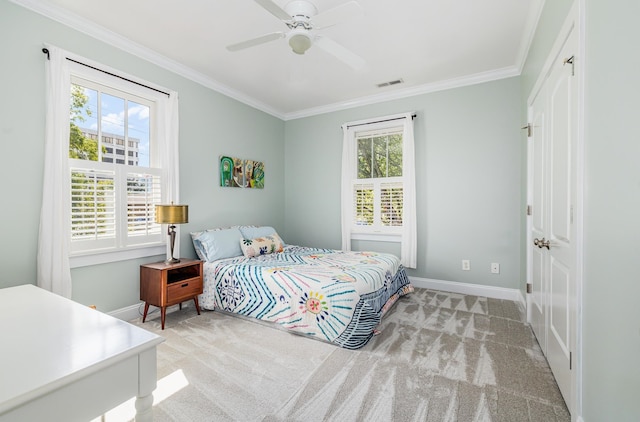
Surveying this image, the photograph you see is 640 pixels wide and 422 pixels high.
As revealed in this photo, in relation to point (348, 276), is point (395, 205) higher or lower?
higher

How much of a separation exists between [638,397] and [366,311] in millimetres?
1657

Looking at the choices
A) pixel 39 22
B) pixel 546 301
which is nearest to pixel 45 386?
pixel 546 301

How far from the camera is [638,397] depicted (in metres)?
0.96

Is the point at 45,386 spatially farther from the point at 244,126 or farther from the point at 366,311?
the point at 244,126

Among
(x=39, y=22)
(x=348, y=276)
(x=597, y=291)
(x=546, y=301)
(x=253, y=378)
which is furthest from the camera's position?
(x=348, y=276)

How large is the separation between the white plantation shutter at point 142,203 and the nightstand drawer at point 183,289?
25.5 inches

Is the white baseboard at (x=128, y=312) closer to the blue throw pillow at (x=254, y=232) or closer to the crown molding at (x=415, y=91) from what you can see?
the blue throw pillow at (x=254, y=232)

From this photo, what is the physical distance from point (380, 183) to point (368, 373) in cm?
282

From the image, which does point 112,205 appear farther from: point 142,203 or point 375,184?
point 375,184

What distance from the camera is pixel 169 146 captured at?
10.5 feet

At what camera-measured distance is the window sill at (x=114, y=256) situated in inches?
102

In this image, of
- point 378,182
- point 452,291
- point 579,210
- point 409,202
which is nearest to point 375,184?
point 378,182

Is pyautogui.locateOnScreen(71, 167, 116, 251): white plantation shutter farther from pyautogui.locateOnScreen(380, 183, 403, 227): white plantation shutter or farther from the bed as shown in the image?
pyautogui.locateOnScreen(380, 183, 403, 227): white plantation shutter

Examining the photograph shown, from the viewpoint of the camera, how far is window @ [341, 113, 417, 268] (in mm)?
3988
